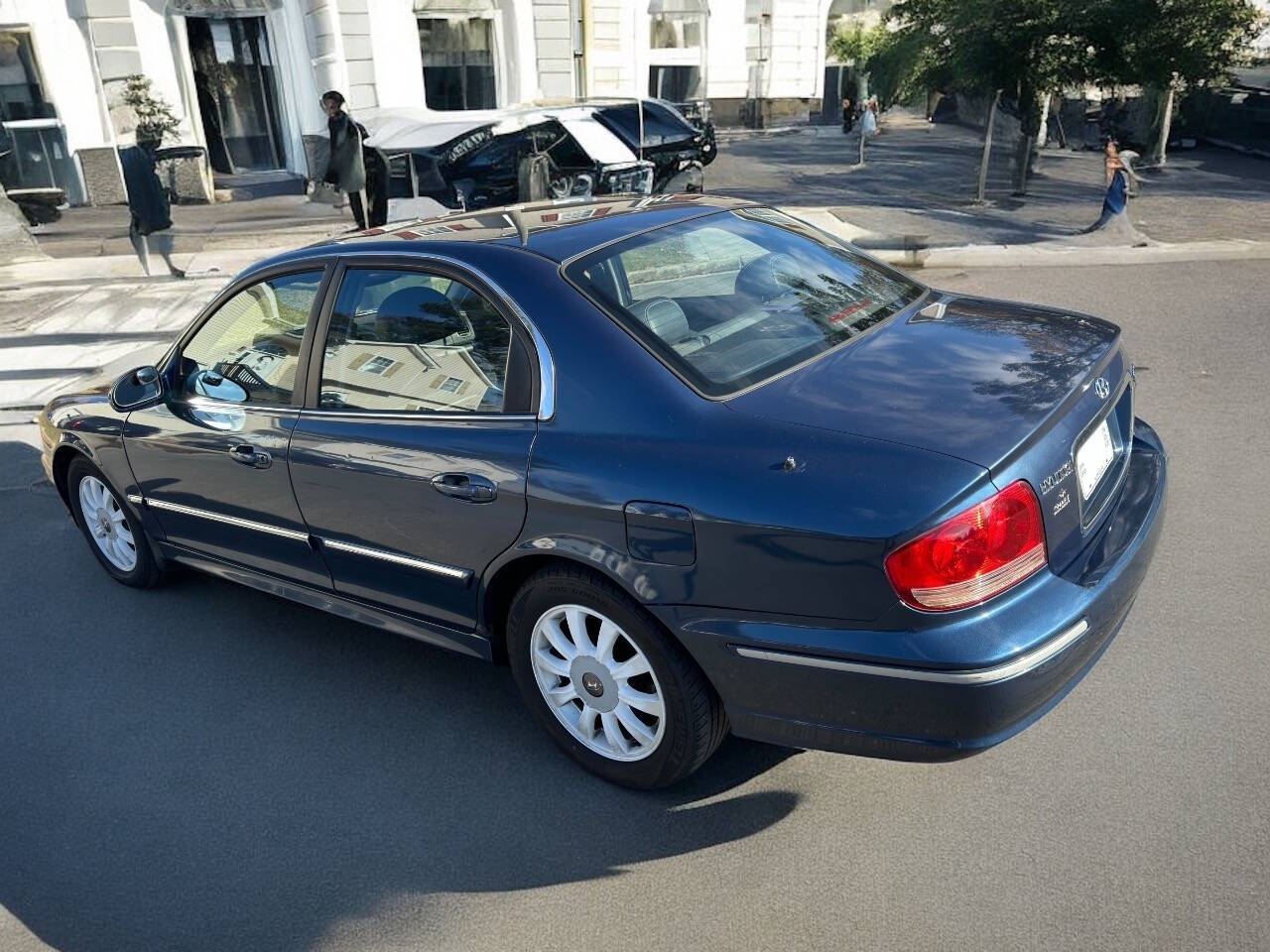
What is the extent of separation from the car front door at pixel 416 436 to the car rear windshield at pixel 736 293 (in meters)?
0.40

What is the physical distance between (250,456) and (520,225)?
4.24ft

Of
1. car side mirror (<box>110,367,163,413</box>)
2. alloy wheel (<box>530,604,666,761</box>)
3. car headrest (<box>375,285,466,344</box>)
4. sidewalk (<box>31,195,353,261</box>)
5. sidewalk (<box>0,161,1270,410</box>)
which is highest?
car headrest (<box>375,285,466,344</box>)

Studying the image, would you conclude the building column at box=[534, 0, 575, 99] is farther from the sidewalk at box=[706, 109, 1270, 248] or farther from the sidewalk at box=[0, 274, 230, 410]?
the sidewalk at box=[0, 274, 230, 410]

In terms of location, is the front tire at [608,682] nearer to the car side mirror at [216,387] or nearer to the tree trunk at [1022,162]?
the car side mirror at [216,387]

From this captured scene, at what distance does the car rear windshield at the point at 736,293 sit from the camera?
316cm

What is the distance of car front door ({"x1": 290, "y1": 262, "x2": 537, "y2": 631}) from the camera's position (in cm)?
320

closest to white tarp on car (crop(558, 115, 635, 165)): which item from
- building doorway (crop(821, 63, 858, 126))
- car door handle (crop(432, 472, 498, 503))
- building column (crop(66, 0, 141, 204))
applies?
building column (crop(66, 0, 141, 204))

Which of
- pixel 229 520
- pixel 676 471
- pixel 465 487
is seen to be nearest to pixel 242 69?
pixel 229 520

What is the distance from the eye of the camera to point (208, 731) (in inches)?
149

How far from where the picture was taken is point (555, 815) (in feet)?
10.6

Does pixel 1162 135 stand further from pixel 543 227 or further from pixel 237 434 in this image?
pixel 237 434

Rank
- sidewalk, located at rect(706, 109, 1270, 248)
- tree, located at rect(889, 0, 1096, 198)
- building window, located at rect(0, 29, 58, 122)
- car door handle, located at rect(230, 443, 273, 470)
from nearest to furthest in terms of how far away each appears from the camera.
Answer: car door handle, located at rect(230, 443, 273, 470) < sidewalk, located at rect(706, 109, 1270, 248) < tree, located at rect(889, 0, 1096, 198) < building window, located at rect(0, 29, 58, 122)

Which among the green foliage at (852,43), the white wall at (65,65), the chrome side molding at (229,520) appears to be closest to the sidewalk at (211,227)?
the white wall at (65,65)

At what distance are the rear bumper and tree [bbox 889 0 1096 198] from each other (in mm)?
12985
